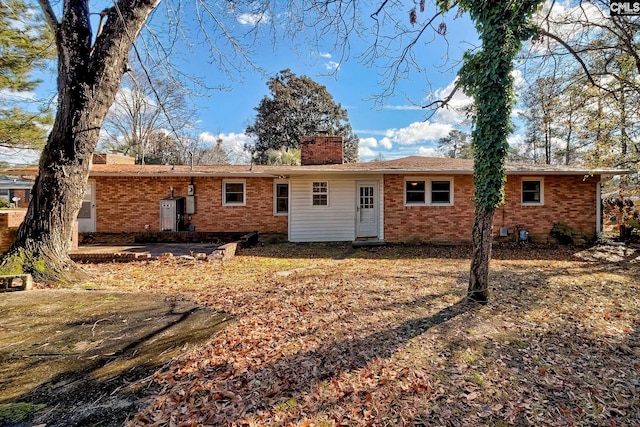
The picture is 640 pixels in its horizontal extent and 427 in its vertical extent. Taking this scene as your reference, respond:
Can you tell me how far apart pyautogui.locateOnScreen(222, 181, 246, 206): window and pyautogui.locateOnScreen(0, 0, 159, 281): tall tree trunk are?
6.26 meters

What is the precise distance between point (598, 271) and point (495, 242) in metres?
3.71

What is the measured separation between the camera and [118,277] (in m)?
5.92

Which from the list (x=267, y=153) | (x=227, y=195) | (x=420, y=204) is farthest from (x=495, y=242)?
(x=267, y=153)

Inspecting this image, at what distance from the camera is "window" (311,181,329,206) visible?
11.4 metres

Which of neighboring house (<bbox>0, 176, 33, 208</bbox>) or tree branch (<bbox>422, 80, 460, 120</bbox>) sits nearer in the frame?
tree branch (<bbox>422, 80, 460, 120</bbox>)

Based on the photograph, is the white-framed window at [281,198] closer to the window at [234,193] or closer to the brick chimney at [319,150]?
the window at [234,193]

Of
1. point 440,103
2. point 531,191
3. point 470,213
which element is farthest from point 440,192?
point 440,103

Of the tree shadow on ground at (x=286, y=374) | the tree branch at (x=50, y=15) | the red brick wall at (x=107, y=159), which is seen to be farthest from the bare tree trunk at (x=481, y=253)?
the red brick wall at (x=107, y=159)

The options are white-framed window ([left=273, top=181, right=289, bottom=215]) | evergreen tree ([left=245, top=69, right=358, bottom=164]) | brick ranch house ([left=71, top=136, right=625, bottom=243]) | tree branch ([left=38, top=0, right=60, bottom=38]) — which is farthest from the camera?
evergreen tree ([left=245, top=69, right=358, bottom=164])

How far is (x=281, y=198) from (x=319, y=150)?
109 inches

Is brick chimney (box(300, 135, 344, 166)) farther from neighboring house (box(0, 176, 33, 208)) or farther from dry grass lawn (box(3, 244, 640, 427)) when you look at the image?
neighboring house (box(0, 176, 33, 208))

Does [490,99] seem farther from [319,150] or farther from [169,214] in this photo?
[169,214]

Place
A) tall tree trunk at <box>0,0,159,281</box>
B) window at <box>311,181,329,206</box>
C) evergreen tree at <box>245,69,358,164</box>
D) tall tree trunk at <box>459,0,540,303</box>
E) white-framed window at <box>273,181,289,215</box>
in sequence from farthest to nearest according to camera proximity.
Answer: evergreen tree at <box>245,69,358,164</box>, white-framed window at <box>273,181,289,215</box>, window at <box>311,181,329,206</box>, tall tree trunk at <box>0,0,159,281</box>, tall tree trunk at <box>459,0,540,303</box>

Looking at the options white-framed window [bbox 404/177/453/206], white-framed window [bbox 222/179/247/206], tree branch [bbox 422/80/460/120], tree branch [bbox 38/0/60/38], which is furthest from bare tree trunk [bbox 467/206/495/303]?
white-framed window [bbox 222/179/247/206]
